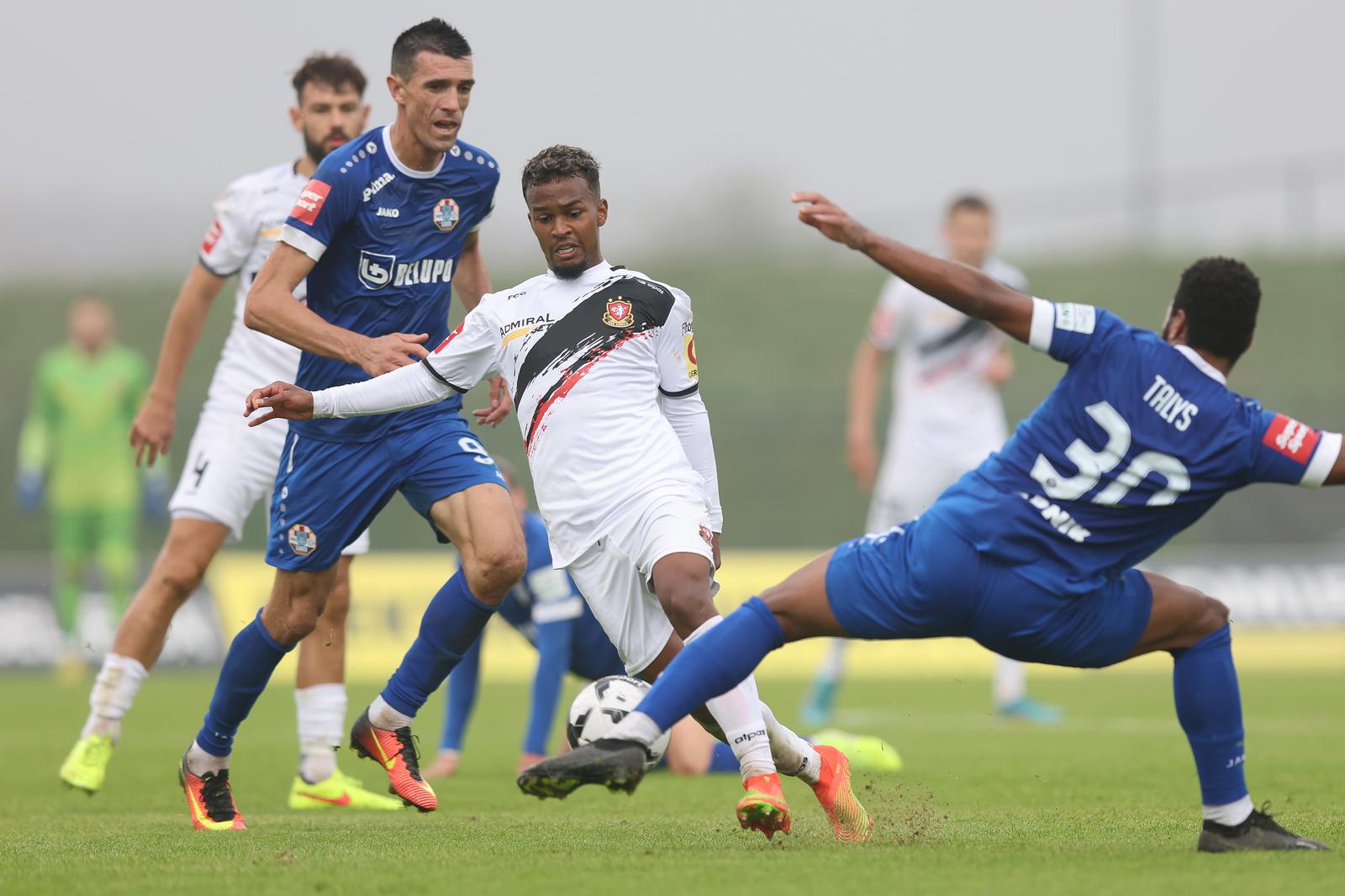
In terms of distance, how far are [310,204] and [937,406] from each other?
19.3 ft

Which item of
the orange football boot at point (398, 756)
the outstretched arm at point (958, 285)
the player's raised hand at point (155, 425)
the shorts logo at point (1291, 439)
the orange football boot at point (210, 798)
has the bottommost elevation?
the orange football boot at point (210, 798)

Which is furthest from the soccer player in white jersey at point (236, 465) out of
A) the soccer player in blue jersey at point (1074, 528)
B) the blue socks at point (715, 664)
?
the soccer player in blue jersey at point (1074, 528)

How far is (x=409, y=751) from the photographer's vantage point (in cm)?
646

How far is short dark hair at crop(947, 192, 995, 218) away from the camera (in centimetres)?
1105

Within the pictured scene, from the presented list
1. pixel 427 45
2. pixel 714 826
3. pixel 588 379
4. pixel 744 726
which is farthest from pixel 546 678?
pixel 427 45

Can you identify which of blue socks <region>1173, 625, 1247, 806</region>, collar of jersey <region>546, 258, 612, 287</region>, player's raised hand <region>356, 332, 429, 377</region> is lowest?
blue socks <region>1173, 625, 1247, 806</region>

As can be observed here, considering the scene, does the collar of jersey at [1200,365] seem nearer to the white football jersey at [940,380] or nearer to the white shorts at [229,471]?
Result: the white shorts at [229,471]

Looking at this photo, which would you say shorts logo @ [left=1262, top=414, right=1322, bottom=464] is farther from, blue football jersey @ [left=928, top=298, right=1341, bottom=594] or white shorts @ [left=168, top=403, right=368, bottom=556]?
white shorts @ [left=168, top=403, right=368, bottom=556]

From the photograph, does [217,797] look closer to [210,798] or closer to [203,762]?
[210,798]

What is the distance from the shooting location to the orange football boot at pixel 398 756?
6383 mm

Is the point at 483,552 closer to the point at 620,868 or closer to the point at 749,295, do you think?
the point at 620,868

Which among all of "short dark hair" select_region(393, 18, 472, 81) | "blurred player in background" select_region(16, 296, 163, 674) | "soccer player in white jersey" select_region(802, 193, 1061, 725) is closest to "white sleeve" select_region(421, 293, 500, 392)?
"short dark hair" select_region(393, 18, 472, 81)

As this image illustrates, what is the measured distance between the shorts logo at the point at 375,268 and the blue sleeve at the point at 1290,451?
11.0 feet

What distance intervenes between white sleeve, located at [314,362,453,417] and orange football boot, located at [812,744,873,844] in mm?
1882
